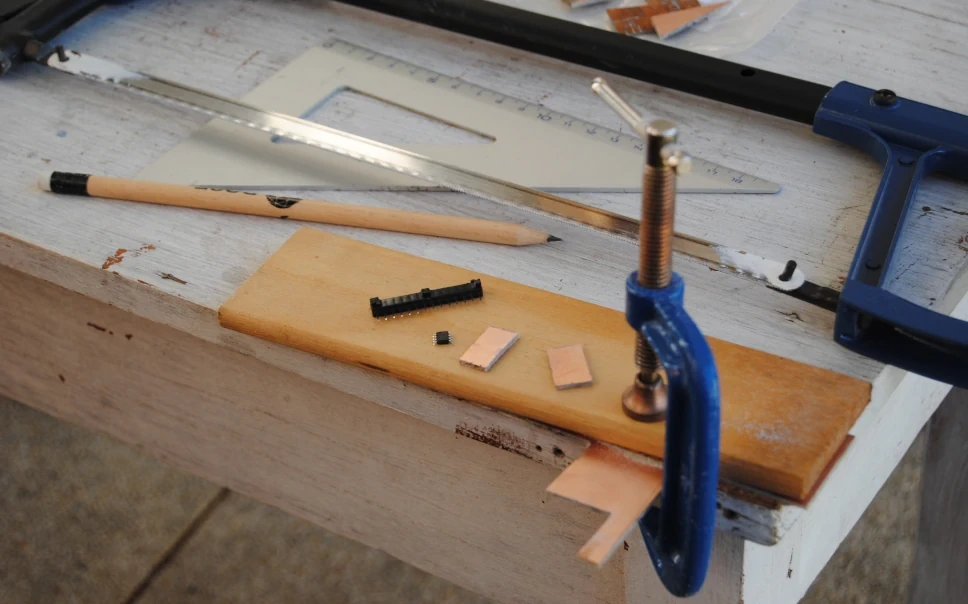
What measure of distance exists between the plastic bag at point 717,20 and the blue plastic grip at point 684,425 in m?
0.53

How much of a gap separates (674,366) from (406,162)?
38 cm

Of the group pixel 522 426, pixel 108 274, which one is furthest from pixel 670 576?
pixel 108 274

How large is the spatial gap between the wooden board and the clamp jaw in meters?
0.05

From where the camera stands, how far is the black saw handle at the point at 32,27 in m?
0.95

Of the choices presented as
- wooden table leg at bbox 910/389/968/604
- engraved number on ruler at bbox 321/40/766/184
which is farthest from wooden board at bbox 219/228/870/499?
wooden table leg at bbox 910/389/968/604

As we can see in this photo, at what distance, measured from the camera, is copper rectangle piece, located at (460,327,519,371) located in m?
0.63

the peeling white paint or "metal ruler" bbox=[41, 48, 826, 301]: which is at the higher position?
"metal ruler" bbox=[41, 48, 826, 301]

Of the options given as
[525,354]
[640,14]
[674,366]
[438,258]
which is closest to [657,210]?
[674,366]

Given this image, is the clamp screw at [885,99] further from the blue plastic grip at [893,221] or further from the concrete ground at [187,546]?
the concrete ground at [187,546]

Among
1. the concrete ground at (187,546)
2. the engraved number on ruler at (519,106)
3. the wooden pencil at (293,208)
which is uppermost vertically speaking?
the engraved number on ruler at (519,106)

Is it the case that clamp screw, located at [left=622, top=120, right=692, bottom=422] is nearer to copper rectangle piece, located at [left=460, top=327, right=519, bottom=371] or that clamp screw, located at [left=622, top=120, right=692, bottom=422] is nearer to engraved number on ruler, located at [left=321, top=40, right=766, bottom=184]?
copper rectangle piece, located at [left=460, top=327, right=519, bottom=371]

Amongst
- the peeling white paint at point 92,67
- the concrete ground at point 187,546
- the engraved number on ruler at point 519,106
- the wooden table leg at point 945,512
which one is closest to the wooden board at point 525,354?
the engraved number on ruler at point 519,106

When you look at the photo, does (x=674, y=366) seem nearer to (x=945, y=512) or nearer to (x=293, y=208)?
(x=293, y=208)

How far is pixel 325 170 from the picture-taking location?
2.73ft
